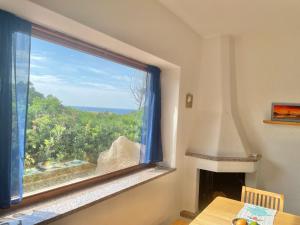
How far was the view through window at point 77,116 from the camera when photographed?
1.62 m

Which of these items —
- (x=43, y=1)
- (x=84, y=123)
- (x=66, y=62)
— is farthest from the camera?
(x=84, y=123)

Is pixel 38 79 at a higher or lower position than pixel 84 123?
higher

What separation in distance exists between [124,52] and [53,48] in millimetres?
654

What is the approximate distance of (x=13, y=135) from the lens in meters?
1.36

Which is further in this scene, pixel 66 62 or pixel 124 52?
pixel 124 52

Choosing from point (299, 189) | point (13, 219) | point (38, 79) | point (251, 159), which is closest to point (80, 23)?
point (38, 79)

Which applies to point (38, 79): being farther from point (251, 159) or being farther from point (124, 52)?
point (251, 159)

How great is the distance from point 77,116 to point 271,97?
2.46 m

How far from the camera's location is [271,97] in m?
3.02

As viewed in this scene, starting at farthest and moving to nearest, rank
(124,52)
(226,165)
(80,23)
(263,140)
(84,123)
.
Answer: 1. (263,140)
2. (226,165)
3. (124,52)
4. (84,123)
5. (80,23)

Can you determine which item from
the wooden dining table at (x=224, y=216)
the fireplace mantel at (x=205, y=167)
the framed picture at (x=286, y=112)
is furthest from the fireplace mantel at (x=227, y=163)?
the wooden dining table at (x=224, y=216)

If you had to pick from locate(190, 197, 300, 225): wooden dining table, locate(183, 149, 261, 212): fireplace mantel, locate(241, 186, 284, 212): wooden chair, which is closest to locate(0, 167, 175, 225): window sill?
locate(190, 197, 300, 225): wooden dining table

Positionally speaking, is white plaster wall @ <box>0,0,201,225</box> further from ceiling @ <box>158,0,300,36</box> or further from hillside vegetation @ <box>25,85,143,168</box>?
hillside vegetation @ <box>25,85,143,168</box>

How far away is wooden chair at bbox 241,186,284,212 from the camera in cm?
199
